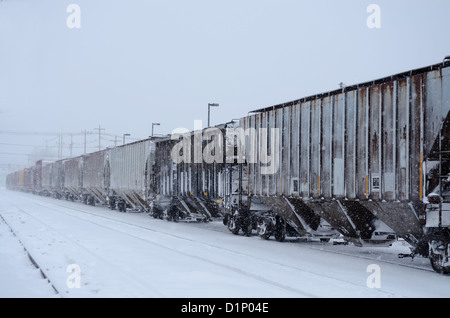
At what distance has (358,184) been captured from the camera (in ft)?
38.6

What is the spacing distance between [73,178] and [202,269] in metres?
38.7

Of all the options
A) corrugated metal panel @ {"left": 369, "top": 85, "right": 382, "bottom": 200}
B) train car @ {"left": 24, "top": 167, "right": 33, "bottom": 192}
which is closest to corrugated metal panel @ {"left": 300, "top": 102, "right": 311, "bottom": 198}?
corrugated metal panel @ {"left": 369, "top": 85, "right": 382, "bottom": 200}

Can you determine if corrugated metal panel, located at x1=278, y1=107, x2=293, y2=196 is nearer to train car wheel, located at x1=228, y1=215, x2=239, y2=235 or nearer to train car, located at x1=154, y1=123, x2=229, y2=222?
train car wheel, located at x1=228, y1=215, x2=239, y2=235

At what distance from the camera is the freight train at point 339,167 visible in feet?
32.8

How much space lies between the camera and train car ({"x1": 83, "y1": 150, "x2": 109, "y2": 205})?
36.2 meters

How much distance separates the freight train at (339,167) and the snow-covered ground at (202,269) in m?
0.93

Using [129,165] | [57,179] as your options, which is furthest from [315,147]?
[57,179]

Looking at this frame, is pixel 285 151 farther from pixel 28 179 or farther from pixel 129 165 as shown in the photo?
pixel 28 179

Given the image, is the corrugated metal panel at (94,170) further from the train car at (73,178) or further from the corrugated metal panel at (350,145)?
the corrugated metal panel at (350,145)

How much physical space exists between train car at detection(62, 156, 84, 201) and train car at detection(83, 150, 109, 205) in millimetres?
1183

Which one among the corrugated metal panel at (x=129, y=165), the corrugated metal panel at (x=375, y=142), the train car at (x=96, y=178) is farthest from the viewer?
the train car at (x=96, y=178)

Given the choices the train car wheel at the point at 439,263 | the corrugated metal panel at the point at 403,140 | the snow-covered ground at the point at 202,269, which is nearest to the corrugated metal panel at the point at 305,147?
the snow-covered ground at the point at 202,269

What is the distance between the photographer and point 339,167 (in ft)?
40.8
